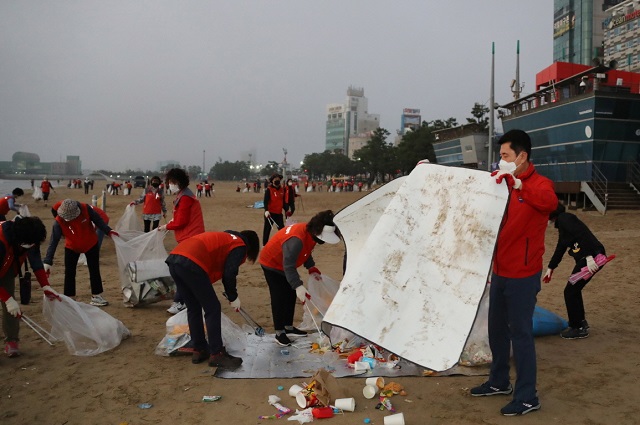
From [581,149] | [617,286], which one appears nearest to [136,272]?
[617,286]

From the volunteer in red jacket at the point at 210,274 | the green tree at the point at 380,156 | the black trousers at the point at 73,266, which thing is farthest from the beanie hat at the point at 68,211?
the green tree at the point at 380,156

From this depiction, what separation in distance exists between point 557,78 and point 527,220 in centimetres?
2536

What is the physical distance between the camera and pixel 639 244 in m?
11.4

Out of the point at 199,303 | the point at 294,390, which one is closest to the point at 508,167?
the point at 294,390

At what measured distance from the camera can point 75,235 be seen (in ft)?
19.1

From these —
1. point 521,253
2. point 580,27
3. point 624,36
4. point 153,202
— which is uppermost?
point 580,27

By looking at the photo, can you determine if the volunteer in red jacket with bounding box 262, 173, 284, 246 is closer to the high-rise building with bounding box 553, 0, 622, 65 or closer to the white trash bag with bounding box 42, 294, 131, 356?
the white trash bag with bounding box 42, 294, 131, 356

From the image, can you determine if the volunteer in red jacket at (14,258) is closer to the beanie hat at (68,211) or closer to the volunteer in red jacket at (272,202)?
the beanie hat at (68,211)

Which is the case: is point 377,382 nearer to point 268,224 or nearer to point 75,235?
point 75,235

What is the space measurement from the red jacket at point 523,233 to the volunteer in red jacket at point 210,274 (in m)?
2.16

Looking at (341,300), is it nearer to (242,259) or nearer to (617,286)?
(242,259)

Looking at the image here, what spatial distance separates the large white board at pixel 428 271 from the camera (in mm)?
3041

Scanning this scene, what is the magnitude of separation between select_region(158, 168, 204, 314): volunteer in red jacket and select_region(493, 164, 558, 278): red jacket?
370 cm

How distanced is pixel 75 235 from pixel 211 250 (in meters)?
2.62
